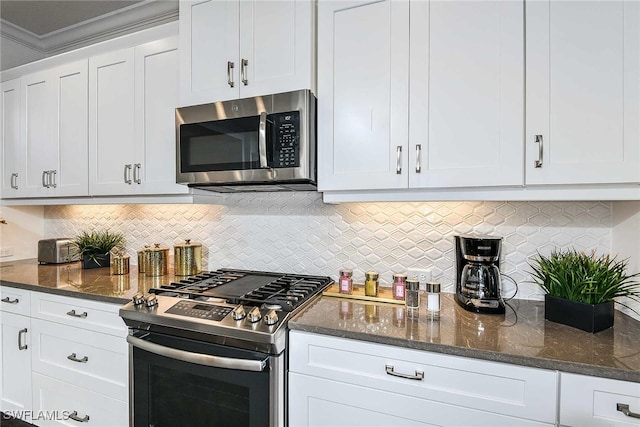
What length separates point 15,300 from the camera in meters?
1.85

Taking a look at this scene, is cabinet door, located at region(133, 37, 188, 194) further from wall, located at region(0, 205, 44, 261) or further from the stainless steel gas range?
wall, located at region(0, 205, 44, 261)

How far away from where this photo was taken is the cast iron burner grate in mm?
1362

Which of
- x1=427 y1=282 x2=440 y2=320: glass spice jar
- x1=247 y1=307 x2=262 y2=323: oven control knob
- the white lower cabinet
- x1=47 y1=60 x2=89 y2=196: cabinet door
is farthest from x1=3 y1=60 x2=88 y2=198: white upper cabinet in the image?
x1=427 y1=282 x2=440 y2=320: glass spice jar

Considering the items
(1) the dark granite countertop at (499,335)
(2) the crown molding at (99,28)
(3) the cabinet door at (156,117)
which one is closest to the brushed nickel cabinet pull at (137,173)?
(3) the cabinet door at (156,117)

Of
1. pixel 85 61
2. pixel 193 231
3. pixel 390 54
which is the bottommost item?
pixel 193 231

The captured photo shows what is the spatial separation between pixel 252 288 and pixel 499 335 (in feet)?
3.55

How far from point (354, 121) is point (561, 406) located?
1221 millimetres

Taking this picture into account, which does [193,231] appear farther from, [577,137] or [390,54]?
[577,137]

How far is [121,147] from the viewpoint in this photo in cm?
194

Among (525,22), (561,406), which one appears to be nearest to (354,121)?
(525,22)

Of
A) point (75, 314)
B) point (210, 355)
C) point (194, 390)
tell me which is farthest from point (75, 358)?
point (210, 355)

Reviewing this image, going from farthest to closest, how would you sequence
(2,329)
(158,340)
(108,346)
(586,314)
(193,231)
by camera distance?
(193,231), (2,329), (108,346), (158,340), (586,314)

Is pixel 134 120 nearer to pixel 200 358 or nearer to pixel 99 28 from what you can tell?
pixel 99 28

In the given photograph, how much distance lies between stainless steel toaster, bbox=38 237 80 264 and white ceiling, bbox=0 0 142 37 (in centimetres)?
170
